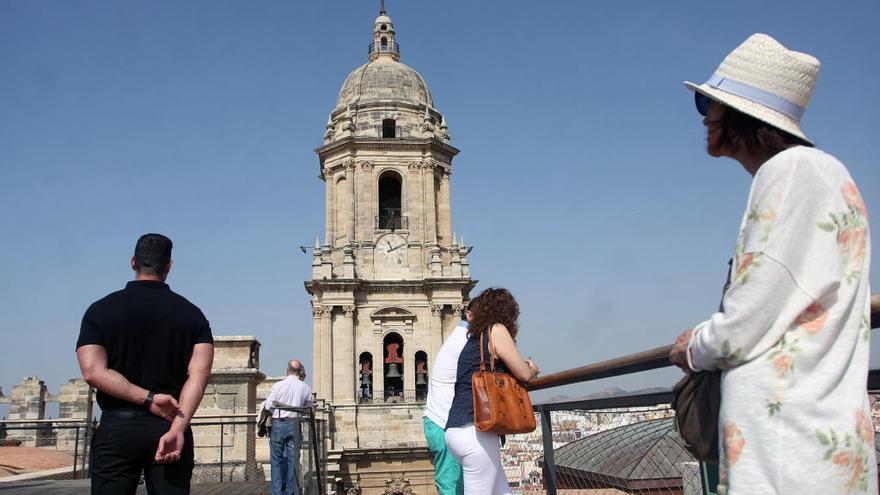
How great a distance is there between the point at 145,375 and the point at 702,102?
313 centimetres

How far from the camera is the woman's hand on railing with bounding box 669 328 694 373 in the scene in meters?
2.42

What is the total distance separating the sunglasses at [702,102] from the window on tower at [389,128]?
33.4 metres

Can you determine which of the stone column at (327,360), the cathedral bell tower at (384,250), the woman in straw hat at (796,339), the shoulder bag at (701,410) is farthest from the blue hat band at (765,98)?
the stone column at (327,360)

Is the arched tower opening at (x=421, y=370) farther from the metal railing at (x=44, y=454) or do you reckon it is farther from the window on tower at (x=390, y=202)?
the metal railing at (x=44, y=454)

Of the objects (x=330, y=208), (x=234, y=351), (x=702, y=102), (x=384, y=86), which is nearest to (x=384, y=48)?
(x=384, y=86)

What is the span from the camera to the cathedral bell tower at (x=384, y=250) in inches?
1272

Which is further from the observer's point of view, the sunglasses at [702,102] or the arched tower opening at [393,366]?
the arched tower opening at [393,366]

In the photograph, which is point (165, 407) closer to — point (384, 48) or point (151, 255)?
point (151, 255)

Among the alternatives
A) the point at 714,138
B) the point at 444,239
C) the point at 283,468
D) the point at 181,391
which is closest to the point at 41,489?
the point at 283,468

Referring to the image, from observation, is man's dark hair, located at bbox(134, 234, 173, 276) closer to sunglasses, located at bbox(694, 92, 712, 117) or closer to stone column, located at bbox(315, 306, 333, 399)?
sunglasses, located at bbox(694, 92, 712, 117)

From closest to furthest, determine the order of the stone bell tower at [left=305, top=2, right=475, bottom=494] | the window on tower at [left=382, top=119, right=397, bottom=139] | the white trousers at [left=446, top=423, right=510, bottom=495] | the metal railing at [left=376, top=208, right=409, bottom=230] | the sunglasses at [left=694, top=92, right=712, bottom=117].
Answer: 1. the sunglasses at [left=694, top=92, right=712, bottom=117]
2. the white trousers at [left=446, top=423, right=510, bottom=495]
3. the stone bell tower at [left=305, top=2, right=475, bottom=494]
4. the metal railing at [left=376, top=208, right=409, bottom=230]
5. the window on tower at [left=382, top=119, right=397, bottom=139]

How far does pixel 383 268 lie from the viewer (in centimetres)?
3353

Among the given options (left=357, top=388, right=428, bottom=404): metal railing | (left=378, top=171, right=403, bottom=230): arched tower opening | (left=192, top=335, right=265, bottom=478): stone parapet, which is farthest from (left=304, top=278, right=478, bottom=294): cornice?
(left=192, top=335, right=265, bottom=478): stone parapet

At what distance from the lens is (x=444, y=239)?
3509 centimetres
